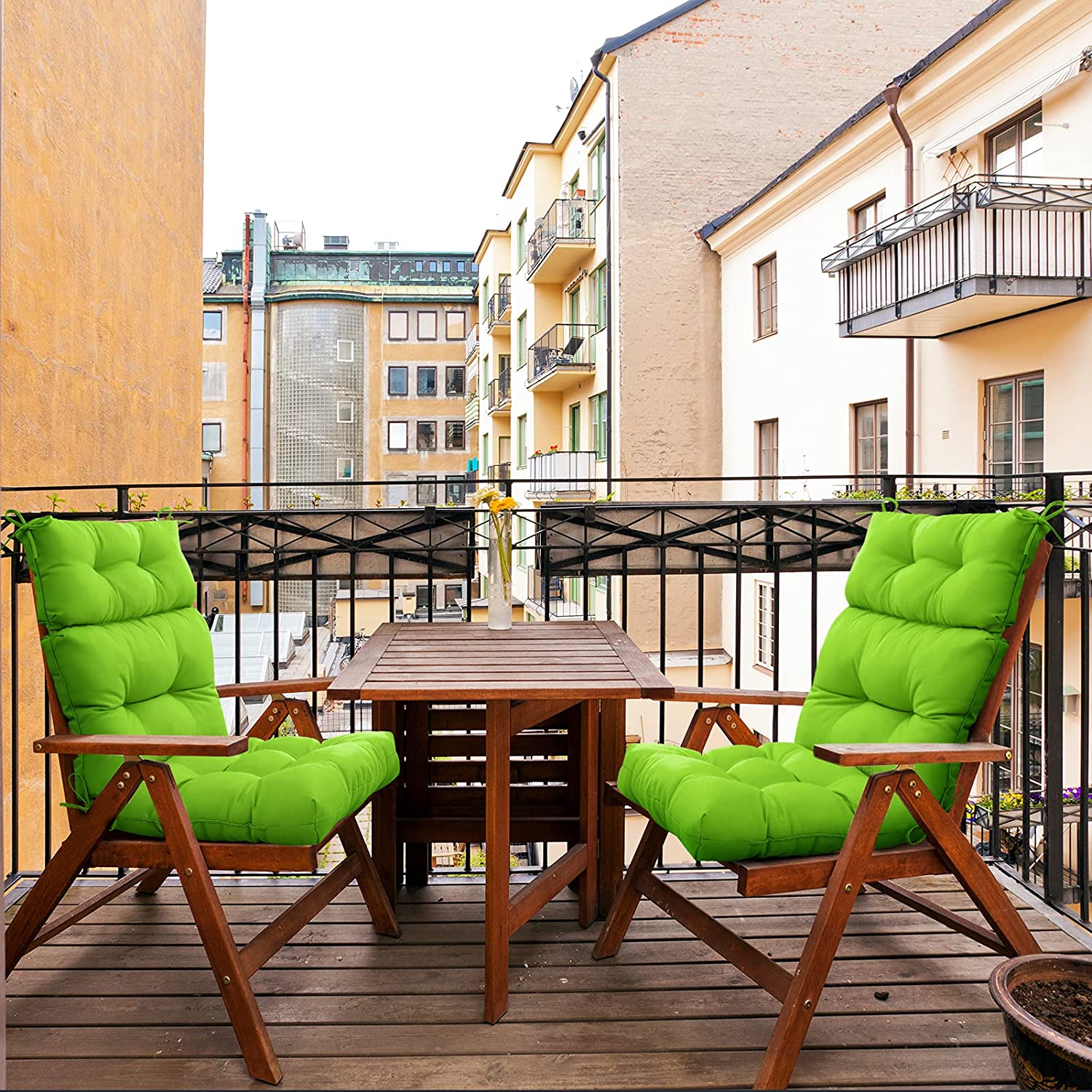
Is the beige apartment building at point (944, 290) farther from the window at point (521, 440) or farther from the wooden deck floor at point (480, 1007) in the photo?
the window at point (521, 440)

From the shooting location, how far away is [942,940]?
2.68 m

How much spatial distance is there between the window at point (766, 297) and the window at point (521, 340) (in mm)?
6865

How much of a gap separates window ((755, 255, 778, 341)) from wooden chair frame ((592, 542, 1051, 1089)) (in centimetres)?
1127

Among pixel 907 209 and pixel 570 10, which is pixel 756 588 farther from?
pixel 570 10

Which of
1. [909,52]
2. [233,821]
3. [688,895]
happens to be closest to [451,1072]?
[233,821]

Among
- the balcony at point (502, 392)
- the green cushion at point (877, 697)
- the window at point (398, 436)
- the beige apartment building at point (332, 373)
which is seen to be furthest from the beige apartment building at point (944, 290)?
the window at point (398, 436)

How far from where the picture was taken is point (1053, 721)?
2.88m

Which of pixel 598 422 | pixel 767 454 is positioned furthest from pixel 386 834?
pixel 598 422

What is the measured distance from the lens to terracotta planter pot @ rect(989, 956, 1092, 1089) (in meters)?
1.70

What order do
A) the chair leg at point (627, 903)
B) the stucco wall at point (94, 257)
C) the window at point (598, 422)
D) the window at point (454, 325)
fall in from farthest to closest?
the window at point (454, 325) → the window at point (598, 422) → the stucco wall at point (94, 257) → the chair leg at point (627, 903)

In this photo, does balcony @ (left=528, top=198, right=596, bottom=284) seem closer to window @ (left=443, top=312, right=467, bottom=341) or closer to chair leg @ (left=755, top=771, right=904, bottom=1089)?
window @ (left=443, top=312, right=467, bottom=341)

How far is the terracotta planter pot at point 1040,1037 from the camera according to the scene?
5.57ft

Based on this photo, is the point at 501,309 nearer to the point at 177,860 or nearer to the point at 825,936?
the point at 177,860

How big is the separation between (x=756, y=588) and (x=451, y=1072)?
1188 centimetres
